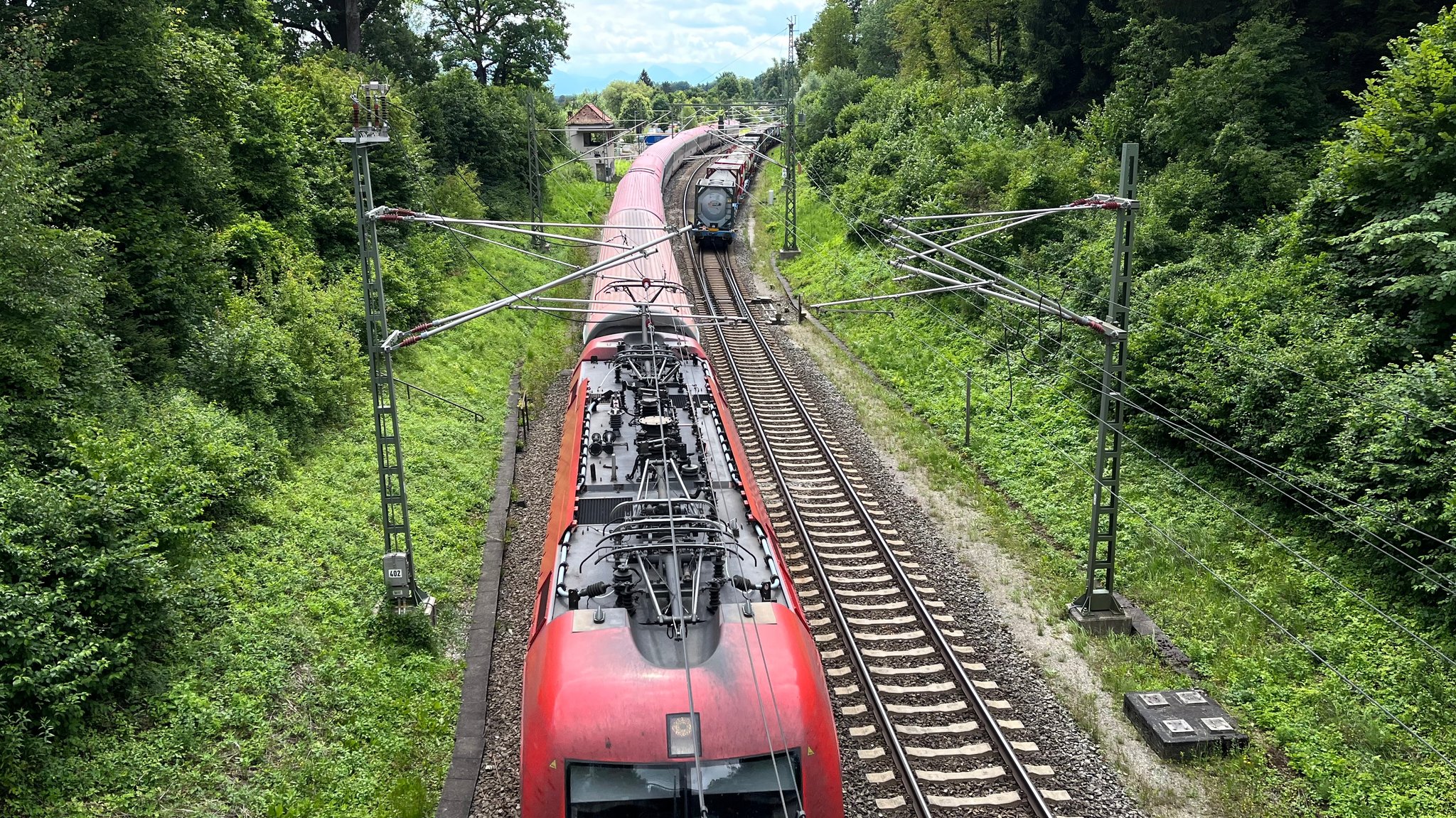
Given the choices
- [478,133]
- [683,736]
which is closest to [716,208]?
[478,133]

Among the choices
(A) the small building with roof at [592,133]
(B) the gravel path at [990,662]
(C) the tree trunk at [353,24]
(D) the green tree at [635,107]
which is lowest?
(B) the gravel path at [990,662]

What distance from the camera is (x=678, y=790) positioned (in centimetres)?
727

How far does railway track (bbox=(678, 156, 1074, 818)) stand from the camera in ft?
33.7

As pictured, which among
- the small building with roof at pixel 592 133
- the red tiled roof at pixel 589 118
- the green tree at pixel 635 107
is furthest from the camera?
the green tree at pixel 635 107

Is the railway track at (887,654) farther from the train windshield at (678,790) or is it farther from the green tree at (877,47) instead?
the green tree at (877,47)

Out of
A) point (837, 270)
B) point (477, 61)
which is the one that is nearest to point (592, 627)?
point (837, 270)

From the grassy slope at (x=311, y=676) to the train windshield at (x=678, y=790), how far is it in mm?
3793

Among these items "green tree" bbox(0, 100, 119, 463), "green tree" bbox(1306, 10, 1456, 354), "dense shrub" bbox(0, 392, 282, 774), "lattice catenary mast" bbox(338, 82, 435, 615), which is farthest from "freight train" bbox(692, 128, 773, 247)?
"dense shrub" bbox(0, 392, 282, 774)

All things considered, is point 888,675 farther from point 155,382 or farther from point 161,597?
point 155,382

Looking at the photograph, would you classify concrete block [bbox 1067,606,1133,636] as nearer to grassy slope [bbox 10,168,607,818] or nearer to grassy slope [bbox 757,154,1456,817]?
grassy slope [bbox 757,154,1456,817]

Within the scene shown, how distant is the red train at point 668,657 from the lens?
7332 mm

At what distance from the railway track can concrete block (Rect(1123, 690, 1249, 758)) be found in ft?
4.91

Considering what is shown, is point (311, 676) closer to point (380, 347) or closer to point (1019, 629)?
point (380, 347)

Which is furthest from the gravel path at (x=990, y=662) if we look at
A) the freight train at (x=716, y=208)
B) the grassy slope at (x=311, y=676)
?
the freight train at (x=716, y=208)
